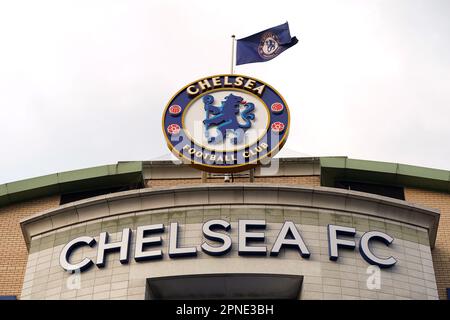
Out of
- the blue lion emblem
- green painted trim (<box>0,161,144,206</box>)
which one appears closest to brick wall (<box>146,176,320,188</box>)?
green painted trim (<box>0,161,144,206</box>)

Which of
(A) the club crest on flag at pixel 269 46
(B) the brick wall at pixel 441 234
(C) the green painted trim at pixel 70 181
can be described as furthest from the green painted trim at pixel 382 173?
(C) the green painted trim at pixel 70 181

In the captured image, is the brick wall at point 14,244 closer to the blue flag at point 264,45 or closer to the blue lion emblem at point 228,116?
the blue lion emblem at point 228,116

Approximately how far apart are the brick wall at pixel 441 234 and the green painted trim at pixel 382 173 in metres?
0.25

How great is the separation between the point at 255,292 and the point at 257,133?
17.7 ft

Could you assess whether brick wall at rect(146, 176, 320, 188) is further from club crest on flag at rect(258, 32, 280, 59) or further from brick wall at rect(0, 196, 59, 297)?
club crest on flag at rect(258, 32, 280, 59)

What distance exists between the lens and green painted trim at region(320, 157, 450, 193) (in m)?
29.8

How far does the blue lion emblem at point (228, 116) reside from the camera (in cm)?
2830

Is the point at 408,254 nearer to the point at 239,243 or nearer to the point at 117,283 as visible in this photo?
the point at 239,243

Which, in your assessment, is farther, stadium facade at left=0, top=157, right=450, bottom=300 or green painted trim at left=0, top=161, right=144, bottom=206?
green painted trim at left=0, top=161, right=144, bottom=206

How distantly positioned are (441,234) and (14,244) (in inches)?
538

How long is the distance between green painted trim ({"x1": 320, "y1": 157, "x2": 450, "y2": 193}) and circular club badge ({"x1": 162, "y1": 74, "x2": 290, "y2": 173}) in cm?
295

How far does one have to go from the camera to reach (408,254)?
25.3 metres

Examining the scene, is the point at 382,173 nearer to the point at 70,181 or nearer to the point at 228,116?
the point at 228,116
